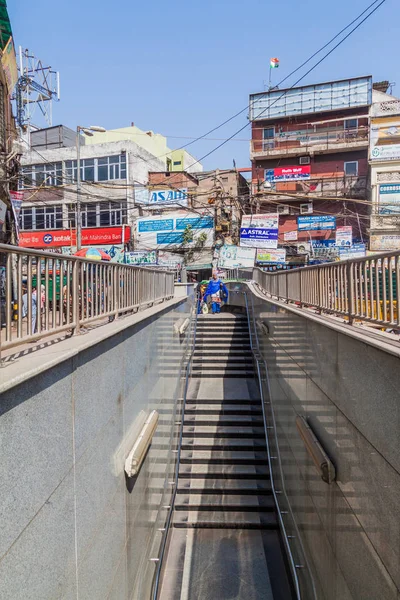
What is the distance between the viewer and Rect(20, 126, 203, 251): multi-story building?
2897cm

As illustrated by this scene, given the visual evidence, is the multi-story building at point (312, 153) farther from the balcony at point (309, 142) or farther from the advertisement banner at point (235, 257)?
the advertisement banner at point (235, 257)

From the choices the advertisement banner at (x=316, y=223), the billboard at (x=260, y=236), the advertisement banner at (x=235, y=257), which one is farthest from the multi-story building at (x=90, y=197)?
the advertisement banner at (x=235, y=257)

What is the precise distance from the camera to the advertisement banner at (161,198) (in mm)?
27922

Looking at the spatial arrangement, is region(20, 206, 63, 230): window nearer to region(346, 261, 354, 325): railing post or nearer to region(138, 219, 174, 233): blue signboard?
region(138, 219, 174, 233): blue signboard

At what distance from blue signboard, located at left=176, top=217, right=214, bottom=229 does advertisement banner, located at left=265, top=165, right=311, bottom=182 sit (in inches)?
256

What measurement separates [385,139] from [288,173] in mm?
6163

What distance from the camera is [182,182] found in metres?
30.1

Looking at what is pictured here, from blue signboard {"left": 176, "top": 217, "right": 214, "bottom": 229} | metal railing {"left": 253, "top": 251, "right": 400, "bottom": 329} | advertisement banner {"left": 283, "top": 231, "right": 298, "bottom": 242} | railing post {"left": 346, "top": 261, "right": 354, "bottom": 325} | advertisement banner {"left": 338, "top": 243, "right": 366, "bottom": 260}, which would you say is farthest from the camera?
advertisement banner {"left": 283, "top": 231, "right": 298, "bottom": 242}

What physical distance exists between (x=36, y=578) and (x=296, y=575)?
4559 mm

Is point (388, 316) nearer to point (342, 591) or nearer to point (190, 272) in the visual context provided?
→ point (342, 591)

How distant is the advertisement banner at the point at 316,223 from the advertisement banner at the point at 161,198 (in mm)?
7255

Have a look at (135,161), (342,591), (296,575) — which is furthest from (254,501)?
(135,161)

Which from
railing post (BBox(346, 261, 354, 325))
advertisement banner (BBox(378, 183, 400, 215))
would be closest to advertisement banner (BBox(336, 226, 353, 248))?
advertisement banner (BBox(378, 183, 400, 215))

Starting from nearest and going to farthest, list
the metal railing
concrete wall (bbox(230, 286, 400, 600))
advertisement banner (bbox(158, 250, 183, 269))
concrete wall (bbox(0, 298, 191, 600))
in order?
concrete wall (bbox(0, 298, 191, 600)) → concrete wall (bbox(230, 286, 400, 600)) → the metal railing → advertisement banner (bbox(158, 250, 183, 269))
